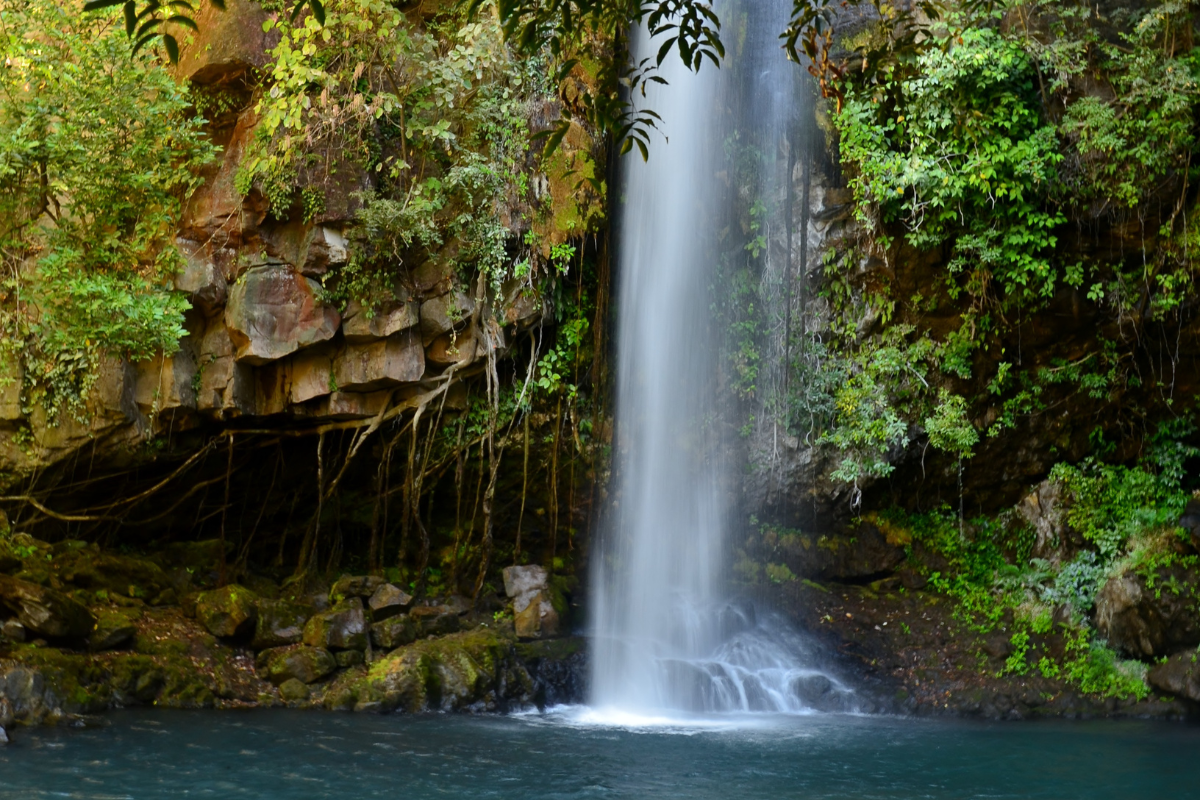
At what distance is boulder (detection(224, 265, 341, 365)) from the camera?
32.6 ft

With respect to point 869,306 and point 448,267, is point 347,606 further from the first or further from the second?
point 869,306

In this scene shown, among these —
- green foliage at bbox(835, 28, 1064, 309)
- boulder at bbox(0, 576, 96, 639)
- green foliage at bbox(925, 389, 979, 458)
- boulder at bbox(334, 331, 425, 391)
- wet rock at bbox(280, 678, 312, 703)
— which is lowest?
wet rock at bbox(280, 678, 312, 703)

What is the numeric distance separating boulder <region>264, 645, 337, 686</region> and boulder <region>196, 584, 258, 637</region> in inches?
26.2

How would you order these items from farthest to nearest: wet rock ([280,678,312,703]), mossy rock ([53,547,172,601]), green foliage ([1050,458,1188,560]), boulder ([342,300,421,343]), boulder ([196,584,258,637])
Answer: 1. green foliage ([1050,458,1188,560])
2. boulder ([342,300,421,343])
3. mossy rock ([53,547,172,601])
4. boulder ([196,584,258,637])
5. wet rock ([280,678,312,703])

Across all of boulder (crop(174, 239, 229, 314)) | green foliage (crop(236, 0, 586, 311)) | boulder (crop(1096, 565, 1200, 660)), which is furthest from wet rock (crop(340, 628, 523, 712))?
boulder (crop(1096, 565, 1200, 660))

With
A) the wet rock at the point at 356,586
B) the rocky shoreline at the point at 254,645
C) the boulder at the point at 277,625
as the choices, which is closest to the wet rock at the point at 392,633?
the rocky shoreline at the point at 254,645

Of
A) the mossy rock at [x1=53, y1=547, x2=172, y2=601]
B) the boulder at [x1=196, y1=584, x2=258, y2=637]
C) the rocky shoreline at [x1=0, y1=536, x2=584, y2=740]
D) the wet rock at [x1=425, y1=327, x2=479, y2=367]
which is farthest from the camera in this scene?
the wet rock at [x1=425, y1=327, x2=479, y2=367]

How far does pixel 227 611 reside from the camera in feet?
32.2

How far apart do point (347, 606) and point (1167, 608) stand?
27.4ft

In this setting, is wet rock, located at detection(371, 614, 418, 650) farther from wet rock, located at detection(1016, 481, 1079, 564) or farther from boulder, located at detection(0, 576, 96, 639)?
wet rock, located at detection(1016, 481, 1079, 564)

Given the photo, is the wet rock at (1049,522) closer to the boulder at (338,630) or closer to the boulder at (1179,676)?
the boulder at (1179,676)

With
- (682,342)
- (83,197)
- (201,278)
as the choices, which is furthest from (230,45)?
(682,342)

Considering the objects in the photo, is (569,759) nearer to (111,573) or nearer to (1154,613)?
(111,573)

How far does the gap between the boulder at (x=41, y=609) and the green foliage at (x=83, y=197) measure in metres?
2.00
